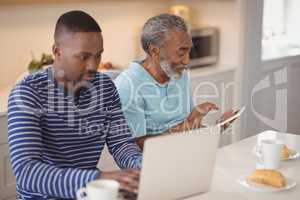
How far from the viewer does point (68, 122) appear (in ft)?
5.18

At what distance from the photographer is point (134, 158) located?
1.67 metres

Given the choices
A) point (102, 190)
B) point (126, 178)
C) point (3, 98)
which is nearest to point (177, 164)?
point (126, 178)

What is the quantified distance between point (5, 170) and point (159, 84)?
0.95 metres

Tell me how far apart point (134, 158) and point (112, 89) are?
25cm

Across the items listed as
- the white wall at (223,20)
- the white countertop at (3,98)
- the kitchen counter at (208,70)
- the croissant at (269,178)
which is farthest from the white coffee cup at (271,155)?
the white wall at (223,20)

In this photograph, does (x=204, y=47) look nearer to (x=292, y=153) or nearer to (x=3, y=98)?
(x=3, y=98)

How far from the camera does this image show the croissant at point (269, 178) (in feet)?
5.16

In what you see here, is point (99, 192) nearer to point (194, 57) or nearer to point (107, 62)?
point (107, 62)

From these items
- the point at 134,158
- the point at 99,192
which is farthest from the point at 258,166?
the point at 99,192

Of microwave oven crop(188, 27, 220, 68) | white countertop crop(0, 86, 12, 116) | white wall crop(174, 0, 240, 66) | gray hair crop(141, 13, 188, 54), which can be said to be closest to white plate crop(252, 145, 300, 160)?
gray hair crop(141, 13, 188, 54)

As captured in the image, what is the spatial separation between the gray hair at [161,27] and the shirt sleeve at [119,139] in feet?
1.20

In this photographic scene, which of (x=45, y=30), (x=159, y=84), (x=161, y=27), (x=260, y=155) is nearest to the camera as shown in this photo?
(x=260, y=155)

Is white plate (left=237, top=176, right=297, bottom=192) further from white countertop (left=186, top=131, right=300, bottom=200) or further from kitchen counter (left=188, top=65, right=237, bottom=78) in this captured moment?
kitchen counter (left=188, top=65, right=237, bottom=78)

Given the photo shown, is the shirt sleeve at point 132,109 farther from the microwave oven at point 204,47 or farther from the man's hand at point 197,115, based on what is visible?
the microwave oven at point 204,47
